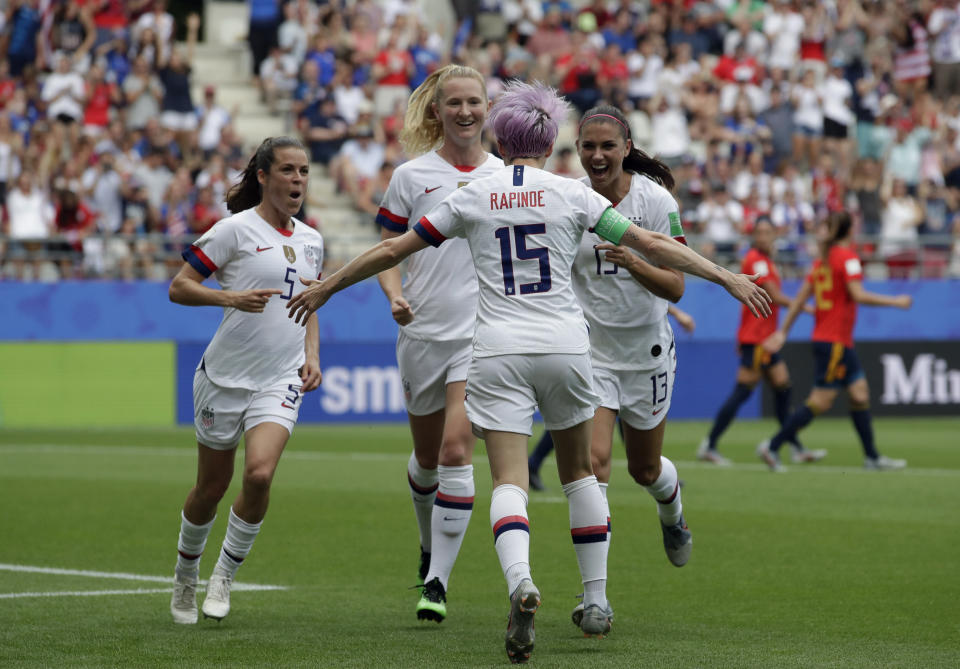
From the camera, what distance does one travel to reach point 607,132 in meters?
7.23

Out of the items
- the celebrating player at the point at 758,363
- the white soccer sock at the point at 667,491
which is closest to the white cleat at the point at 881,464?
the celebrating player at the point at 758,363

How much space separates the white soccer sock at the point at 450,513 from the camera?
7.30 metres

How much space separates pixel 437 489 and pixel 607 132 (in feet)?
6.53

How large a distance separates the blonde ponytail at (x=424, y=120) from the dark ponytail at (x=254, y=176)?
0.63 metres

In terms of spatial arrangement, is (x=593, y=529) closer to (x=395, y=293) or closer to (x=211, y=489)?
(x=395, y=293)

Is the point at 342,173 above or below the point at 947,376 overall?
above

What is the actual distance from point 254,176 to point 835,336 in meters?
8.67

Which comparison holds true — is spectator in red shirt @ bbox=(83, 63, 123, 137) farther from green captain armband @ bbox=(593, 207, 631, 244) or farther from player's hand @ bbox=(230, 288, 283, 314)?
green captain armband @ bbox=(593, 207, 631, 244)

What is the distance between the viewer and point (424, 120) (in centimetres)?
788

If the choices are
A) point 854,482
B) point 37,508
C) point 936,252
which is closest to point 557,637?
point 37,508

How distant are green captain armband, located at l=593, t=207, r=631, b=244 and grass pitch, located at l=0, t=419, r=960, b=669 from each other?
5.63ft

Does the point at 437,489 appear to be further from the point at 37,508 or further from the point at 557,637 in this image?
the point at 37,508

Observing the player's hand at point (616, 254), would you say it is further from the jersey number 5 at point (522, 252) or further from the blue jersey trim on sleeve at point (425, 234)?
the blue jersey trim on sleeve at point (425, 234)

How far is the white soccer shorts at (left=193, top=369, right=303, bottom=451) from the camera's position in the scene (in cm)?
716
